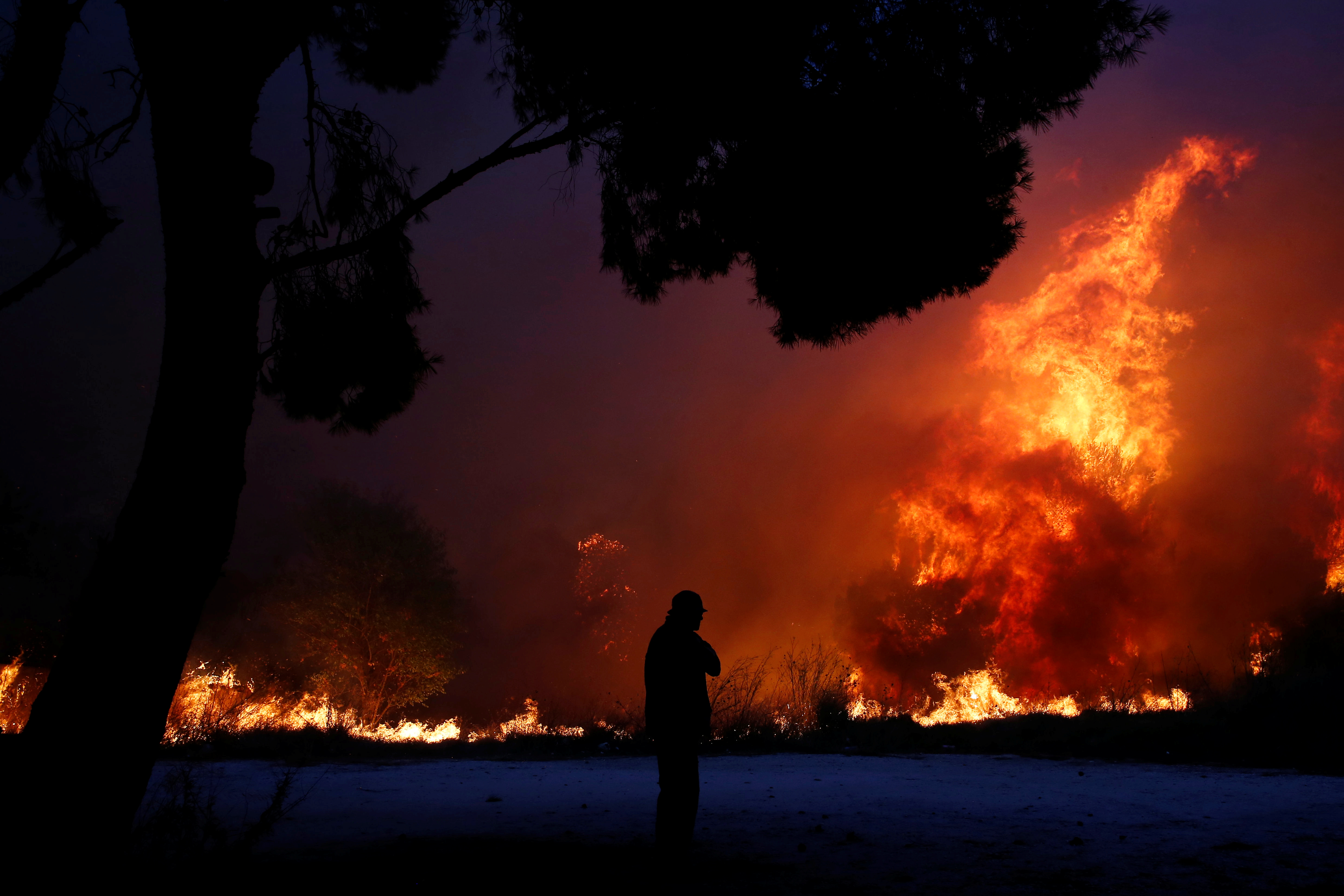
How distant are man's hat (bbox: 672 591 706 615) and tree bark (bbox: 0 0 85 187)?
4.58 meters

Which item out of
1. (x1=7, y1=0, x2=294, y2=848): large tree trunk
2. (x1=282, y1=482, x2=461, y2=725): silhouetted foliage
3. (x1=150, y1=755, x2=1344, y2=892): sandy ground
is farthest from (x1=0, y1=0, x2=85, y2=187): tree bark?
(x1=282, y1=482, x2=461, y2=725): silhouetted foliage

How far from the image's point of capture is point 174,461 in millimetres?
3496

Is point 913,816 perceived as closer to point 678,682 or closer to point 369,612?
point 678,682

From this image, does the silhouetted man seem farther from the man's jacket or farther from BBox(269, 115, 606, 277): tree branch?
BBox(269, 115, 606, 277): tree branch

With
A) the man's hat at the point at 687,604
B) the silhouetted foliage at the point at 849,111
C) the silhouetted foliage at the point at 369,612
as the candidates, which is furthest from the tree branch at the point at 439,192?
the silhouetted foliage at the point at 369,612

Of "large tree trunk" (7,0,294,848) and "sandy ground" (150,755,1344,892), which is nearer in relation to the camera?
"large tree trunk" (7,0,294,848)

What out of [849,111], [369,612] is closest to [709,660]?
[849,111]

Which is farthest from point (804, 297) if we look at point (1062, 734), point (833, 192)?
point (1062, 734)

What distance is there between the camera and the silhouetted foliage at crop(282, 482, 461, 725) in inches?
1114

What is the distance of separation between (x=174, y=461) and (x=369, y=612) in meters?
27.6

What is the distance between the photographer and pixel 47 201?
6.09m

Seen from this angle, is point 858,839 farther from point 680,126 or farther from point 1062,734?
point 1062,734

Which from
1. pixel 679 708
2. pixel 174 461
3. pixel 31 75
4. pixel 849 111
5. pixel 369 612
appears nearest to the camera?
pixel 174 461

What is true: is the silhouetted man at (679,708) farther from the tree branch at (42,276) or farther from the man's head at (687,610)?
the tree branch at (42,276)
